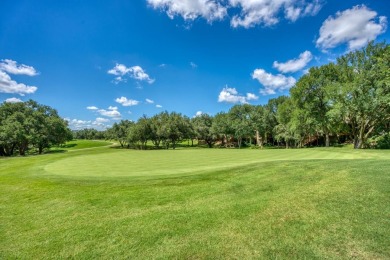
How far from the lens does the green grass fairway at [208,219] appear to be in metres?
4.01

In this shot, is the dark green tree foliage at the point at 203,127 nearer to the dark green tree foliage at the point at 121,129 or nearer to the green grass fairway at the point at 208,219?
the dark green tree foliage at the point at 121,129

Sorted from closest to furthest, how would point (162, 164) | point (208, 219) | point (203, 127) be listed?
point (208, 219) < point (162, 164) < point (203, 127)

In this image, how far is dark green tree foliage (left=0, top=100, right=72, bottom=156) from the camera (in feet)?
146

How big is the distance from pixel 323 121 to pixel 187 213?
38835 mm

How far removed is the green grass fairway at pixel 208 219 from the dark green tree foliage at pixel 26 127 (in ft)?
154

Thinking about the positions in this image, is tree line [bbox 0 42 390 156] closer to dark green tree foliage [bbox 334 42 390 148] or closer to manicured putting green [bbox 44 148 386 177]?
dark green tree foliage [bbox 334 42 390 148]

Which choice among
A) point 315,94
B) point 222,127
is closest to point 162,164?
point 315,94

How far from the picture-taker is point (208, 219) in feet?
17.0

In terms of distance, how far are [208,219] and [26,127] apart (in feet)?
189

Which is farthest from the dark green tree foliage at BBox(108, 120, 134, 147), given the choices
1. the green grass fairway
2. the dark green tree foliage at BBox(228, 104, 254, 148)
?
the green grass fairway

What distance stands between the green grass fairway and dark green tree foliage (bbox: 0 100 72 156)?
154ft

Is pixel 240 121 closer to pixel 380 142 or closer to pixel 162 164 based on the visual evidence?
pixel 380 142

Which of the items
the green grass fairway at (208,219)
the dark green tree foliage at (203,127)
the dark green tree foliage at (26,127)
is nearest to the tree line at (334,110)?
the dark green tree foliage at (203,127)

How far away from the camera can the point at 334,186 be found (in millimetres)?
6926
